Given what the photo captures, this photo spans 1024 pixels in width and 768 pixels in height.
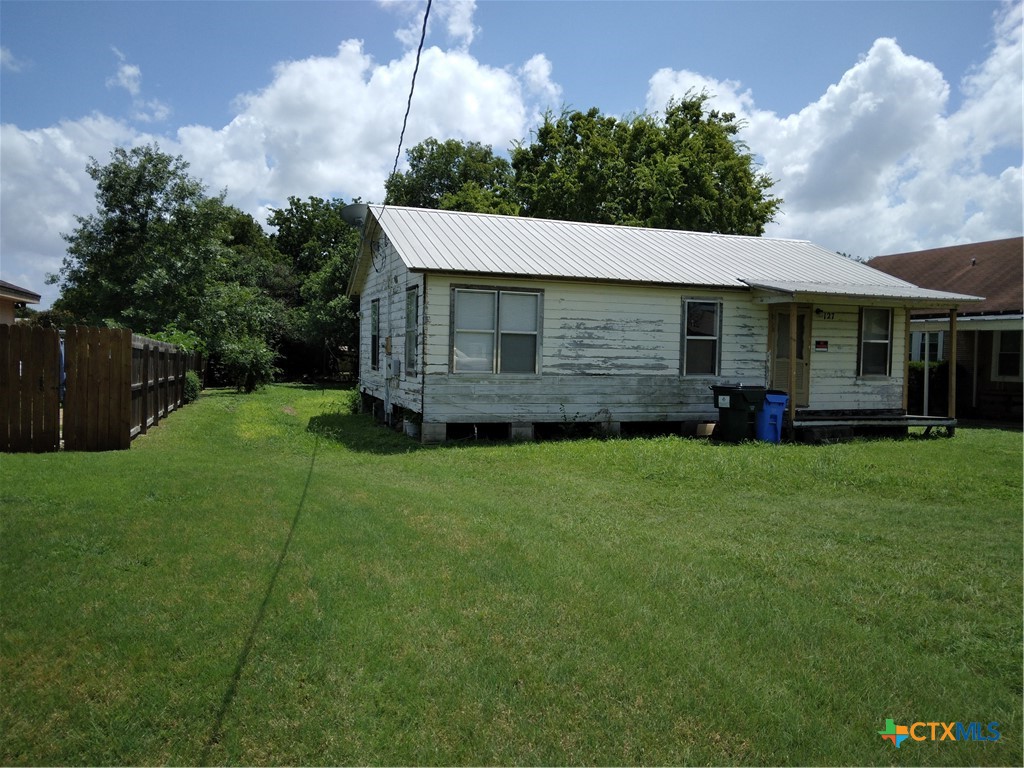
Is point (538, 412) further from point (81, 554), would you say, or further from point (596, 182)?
point (596, 182)

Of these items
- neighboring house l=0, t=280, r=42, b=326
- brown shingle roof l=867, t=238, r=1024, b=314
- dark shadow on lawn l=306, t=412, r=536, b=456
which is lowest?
dark shadow on lawn l=306, t=412, r=536, b=456

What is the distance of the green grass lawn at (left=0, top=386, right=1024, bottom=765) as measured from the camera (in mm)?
3322

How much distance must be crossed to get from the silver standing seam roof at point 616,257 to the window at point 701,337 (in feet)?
1.84

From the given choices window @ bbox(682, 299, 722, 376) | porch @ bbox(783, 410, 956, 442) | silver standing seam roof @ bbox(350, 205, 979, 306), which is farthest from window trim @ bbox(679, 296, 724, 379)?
porch @ bbox(783, 410, 956, 442)

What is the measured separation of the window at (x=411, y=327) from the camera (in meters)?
13.9

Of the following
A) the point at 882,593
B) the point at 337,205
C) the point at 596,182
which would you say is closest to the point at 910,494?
the point at 882,593

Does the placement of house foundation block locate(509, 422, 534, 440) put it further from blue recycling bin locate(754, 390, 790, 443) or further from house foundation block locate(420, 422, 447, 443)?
blue recycling bin locate(754, 390, 790, 443)

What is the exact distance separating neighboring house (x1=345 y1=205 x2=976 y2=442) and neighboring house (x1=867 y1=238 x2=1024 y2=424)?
405cm

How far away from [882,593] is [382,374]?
1305 centimetres

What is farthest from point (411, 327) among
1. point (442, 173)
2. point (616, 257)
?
point (442, 173)

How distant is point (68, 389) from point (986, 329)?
20448 mm

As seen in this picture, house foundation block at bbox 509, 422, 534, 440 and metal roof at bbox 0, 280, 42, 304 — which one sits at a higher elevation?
metal roof at bbox 0, 280, 42, 304

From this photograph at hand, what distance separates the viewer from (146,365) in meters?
12.4

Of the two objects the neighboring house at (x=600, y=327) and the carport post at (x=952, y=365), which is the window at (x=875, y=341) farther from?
the carport post at (x=952, y=365)
